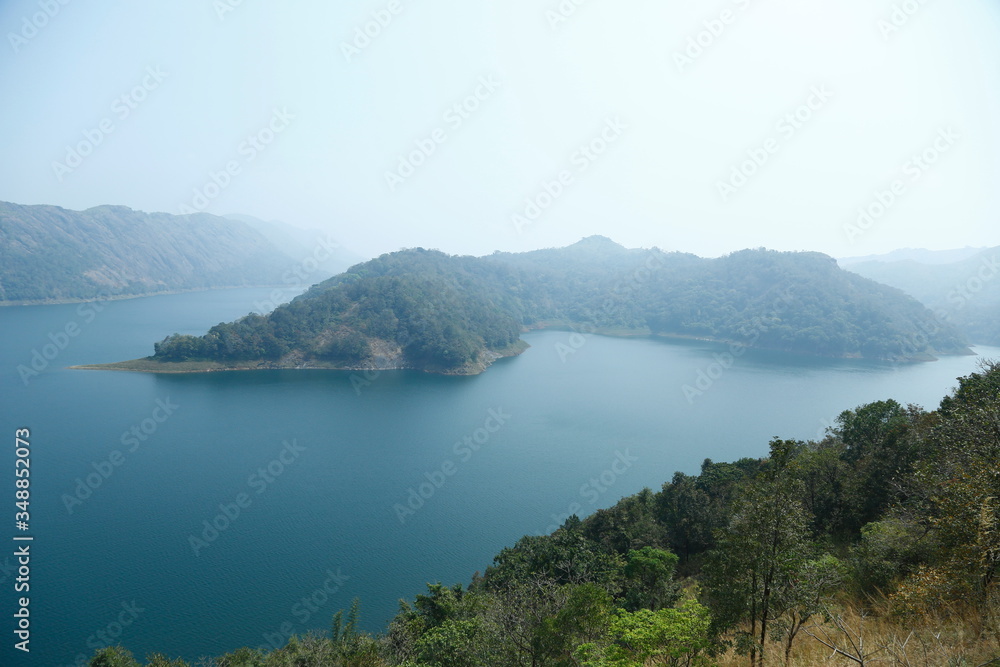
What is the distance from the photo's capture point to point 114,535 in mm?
21438

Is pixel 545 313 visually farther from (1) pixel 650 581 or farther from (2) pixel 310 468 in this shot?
(1) pixel 650 581

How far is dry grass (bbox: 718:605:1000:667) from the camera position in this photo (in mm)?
4227

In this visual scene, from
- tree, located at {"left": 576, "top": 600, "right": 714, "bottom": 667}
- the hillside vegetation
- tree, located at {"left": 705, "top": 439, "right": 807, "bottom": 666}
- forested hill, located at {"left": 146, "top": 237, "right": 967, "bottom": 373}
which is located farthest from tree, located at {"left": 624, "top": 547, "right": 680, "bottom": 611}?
forested hill, located at {"left": 146, "top": 237, "right": 967, "bottom": 373}

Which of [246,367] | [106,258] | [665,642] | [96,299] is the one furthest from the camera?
[106,258]

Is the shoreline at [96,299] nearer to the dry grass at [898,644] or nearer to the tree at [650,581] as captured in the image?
the tree at [650,581]

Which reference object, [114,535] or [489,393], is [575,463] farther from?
[114,535]

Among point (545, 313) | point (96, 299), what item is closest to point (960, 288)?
point (545, 313)

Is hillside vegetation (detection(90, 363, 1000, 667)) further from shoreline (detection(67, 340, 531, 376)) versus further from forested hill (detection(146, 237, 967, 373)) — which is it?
forested hill (detection(146, 237, 967, 373))

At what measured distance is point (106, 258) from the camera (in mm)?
123062

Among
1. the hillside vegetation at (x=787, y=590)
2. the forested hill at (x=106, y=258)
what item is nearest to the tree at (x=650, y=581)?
the hillside vegetation at (x=787, y=590)

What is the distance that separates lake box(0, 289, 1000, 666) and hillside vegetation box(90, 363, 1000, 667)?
13.7ft

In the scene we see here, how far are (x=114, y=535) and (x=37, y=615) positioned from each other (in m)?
5.04

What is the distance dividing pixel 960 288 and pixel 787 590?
154m

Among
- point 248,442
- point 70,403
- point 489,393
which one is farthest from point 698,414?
point 70,403
